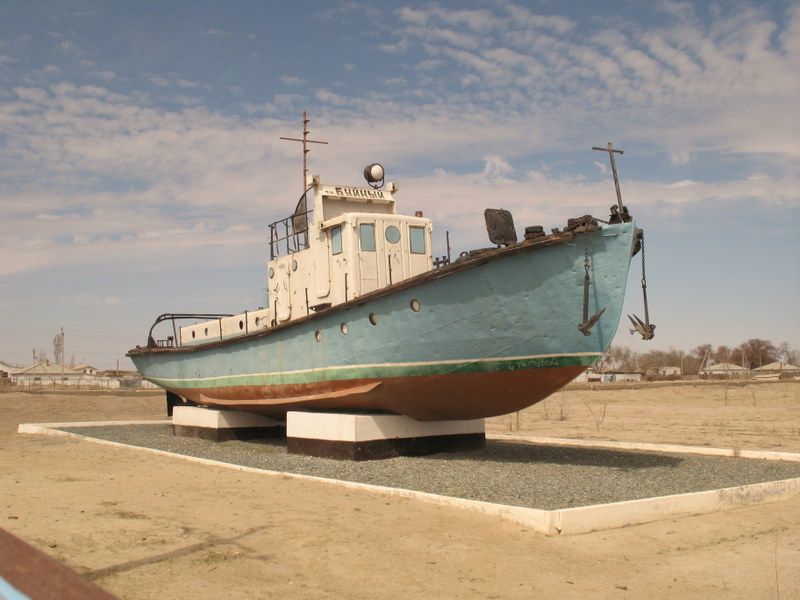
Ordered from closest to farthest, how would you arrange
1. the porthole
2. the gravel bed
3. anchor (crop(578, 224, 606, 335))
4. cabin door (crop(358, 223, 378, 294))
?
the gravel bed → anchor (crop(578, 224, 606, 335)) → cabin door (crop(358, 223, 378, 294)) → the porthole

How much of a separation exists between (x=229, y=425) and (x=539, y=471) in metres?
8.45

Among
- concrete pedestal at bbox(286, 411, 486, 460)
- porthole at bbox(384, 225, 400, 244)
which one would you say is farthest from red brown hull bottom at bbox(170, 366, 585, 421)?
porthole at bbox(384, 225, 400, 244)

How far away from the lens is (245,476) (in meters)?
10.7

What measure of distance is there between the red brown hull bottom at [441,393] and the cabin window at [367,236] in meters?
2.51

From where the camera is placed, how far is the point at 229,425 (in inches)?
648

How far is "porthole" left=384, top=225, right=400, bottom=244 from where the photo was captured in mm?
13281

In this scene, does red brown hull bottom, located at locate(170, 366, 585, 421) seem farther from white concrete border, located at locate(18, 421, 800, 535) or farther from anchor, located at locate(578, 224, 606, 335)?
white concrete border, located at locate(18, 421, 800, 535)

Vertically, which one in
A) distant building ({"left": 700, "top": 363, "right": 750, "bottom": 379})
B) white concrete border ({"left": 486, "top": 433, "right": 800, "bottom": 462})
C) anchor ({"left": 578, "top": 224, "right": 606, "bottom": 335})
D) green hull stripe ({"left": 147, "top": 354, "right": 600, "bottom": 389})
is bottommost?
distant building ({"left": 700, "top": 363, "right": 750, "bottom": 379})

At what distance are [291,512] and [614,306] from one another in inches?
193

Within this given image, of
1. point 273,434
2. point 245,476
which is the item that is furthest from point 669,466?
point 273,434

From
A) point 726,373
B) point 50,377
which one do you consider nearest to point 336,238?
point 726,373

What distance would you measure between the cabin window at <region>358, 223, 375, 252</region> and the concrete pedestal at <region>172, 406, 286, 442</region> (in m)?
5.77

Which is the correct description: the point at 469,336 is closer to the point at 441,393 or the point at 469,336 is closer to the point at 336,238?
the point at 441,393

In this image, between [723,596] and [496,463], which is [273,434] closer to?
[496,463]
